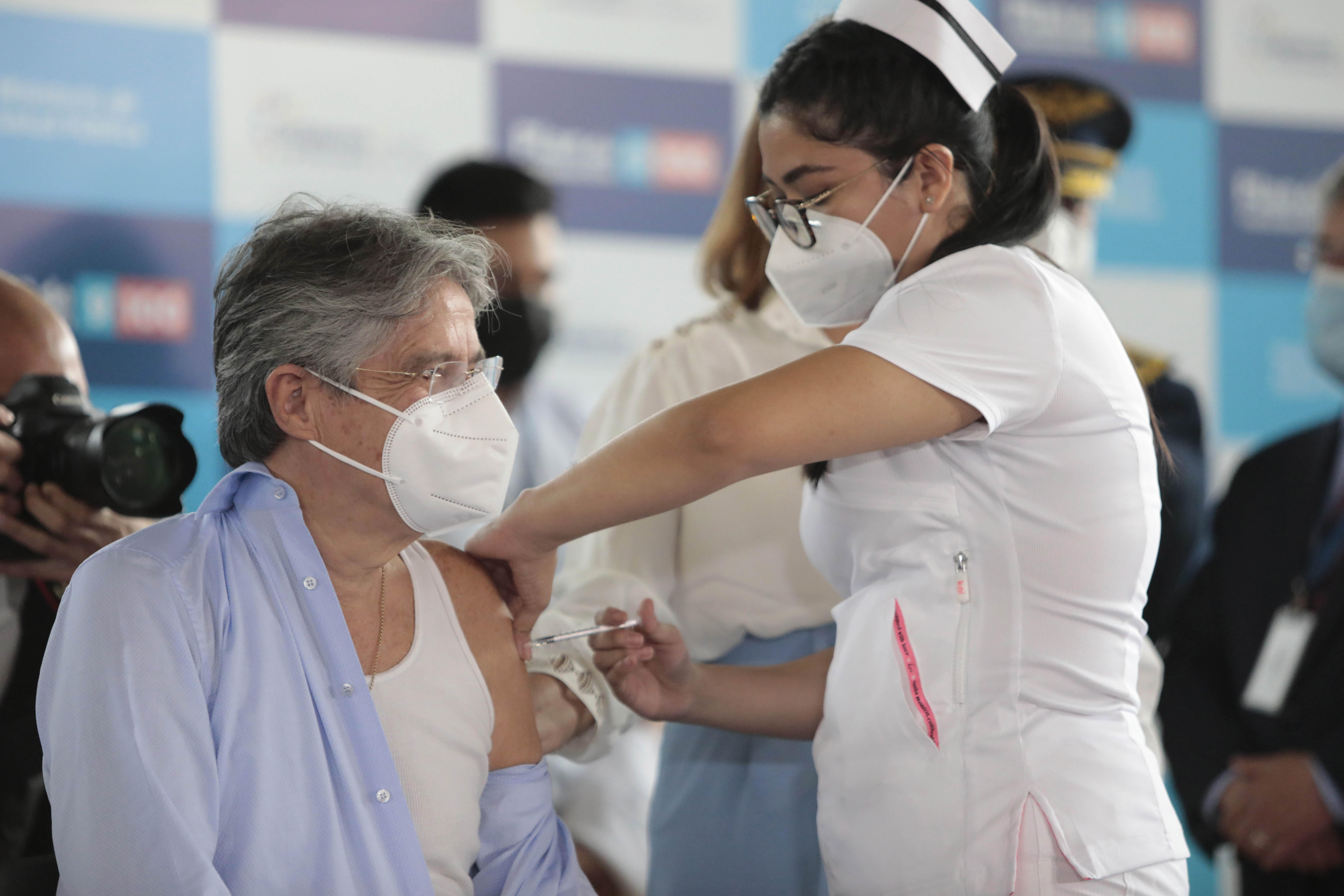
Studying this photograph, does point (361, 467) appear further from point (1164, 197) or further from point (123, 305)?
point (1164, 197)

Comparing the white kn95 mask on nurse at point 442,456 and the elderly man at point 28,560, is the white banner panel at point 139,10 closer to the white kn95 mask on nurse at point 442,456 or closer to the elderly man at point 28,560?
the elderly man at point 28,560

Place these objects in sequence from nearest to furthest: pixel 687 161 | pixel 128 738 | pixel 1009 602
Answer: pixel 128 738, pixel 1009 602, pixel 687 161

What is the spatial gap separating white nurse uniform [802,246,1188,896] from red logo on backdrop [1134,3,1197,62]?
122 inches

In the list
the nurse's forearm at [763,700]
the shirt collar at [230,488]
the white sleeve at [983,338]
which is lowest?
the nurse's forearm at [763,700]

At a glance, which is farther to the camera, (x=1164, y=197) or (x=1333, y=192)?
(x=1164, y=197)

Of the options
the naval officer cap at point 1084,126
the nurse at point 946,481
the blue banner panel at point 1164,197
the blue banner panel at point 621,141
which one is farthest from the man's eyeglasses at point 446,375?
the blue banner panel at point 1164,197

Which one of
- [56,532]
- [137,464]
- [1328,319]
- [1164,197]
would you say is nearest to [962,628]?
[137,464]

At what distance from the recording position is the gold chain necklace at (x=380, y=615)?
5.25 feet

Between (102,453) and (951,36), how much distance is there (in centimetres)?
116

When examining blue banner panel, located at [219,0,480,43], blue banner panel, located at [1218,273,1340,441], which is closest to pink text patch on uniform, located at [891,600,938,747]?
blue banner panel, located at [219,0,480,43]

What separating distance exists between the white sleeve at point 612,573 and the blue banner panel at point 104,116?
166cm

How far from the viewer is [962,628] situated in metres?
1.46

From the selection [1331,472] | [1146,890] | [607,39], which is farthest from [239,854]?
[607,39]

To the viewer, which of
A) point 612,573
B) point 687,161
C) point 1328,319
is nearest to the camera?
point 612,573
